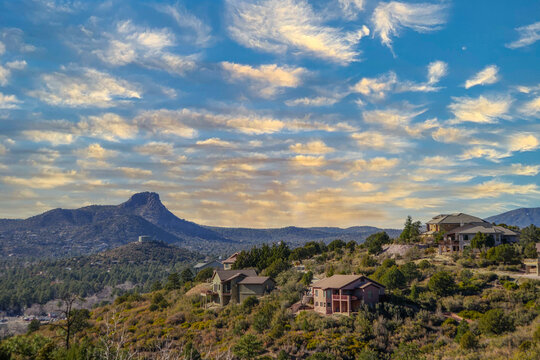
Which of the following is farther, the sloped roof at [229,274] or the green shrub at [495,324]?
the sloped roof at [229,274]

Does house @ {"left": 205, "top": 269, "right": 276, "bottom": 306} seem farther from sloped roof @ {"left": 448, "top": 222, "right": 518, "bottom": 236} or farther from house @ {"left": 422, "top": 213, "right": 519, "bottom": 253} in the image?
sloped roof @ {"left": 448, "top": 222, "right": 518, "bottom": 236}

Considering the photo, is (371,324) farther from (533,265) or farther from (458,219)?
(458,219)

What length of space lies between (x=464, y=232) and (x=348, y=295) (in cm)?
3663

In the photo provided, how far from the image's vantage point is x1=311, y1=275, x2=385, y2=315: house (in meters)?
56.9

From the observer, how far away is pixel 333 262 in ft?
291

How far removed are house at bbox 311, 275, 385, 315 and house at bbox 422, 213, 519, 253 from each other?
1113 inches

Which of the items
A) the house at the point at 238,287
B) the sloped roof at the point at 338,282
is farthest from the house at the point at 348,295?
the house at the point at 238,287

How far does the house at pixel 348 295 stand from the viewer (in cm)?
5691

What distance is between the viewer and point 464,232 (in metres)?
80.5

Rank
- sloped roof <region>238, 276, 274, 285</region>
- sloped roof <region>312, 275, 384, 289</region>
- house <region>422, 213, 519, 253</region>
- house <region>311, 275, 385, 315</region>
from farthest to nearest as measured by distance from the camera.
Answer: house <region>422, 213, 519, 253</region>
sloped roof <region>238, 276, 274, 285</region>
sloped roof <region>312, 275, 384, 289</region>
house <region>311, 275, 385, 315</region>

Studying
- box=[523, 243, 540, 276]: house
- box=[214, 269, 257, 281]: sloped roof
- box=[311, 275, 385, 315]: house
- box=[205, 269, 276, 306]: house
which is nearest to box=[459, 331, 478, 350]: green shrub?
box=[311, 275, 385, 315]: house

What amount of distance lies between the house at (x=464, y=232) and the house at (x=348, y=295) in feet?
92.8

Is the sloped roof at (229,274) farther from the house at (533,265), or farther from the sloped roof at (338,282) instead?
the house at (533,265)

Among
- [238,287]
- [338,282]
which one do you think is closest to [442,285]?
[338,282]
